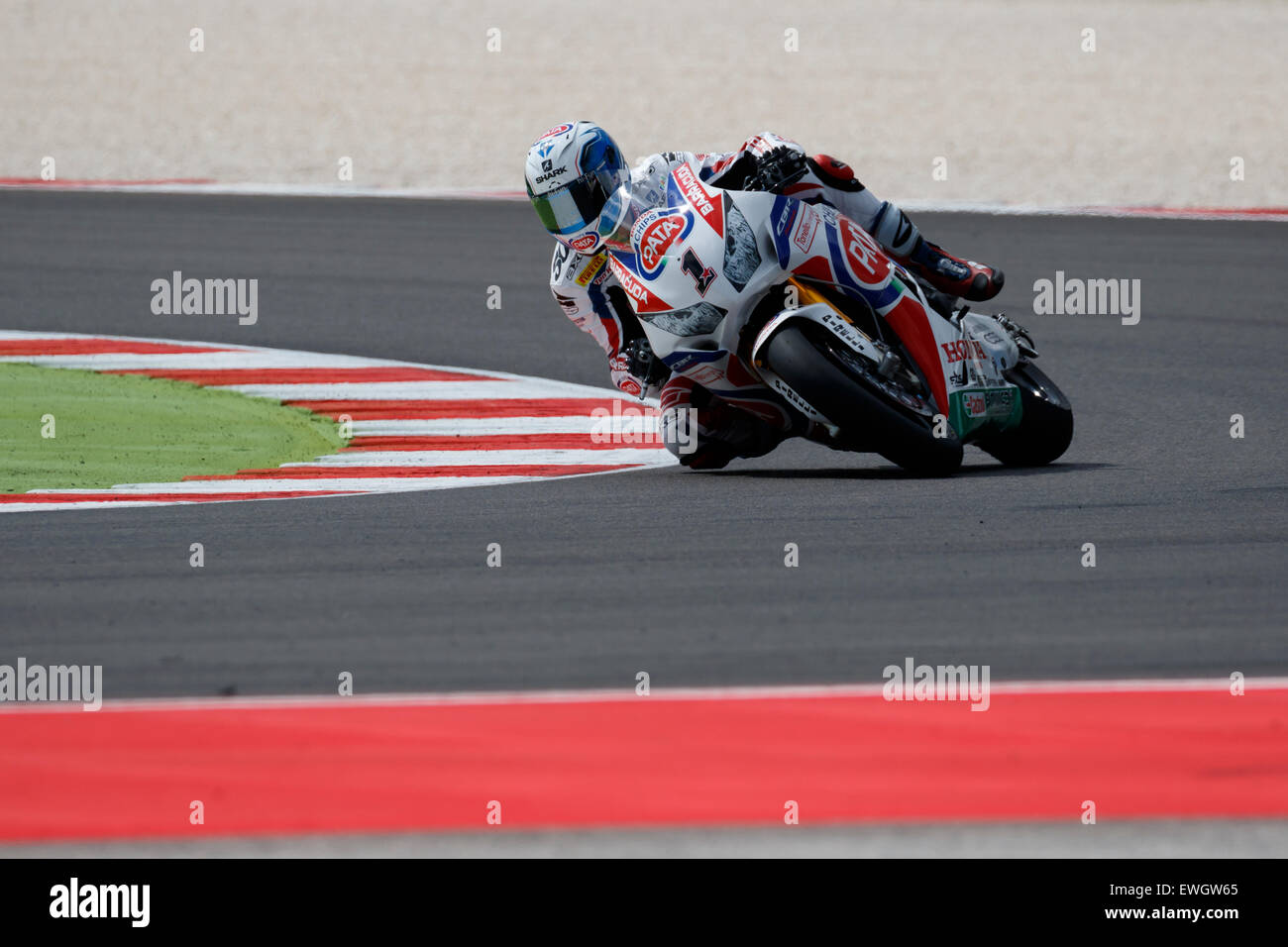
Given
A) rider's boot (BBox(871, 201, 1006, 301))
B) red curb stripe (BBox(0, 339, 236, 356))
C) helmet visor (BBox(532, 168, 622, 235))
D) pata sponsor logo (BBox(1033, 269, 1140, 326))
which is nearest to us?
helmet visor (BBox(532, 168, 622, 235))

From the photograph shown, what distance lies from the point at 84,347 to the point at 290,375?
56.2 inches

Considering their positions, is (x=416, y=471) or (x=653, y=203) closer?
(x=653, y=203)

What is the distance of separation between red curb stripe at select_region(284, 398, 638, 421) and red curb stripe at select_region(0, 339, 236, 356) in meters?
1.75

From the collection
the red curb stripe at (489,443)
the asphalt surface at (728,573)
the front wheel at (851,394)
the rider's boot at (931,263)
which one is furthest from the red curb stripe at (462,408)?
the front wheel at (851,394)

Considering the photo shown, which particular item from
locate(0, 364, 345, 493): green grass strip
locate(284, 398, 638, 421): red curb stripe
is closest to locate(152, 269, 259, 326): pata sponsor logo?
locate(0, 364, 345, 493): green grass strip

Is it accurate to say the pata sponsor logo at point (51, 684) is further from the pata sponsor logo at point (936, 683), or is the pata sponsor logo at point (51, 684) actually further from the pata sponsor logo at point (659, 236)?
the pata sponsor logo at point (659, 236)

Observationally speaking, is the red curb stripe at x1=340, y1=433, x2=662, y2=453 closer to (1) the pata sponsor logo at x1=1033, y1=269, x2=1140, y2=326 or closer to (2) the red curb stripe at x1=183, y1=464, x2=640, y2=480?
(2) the red curb stripe at x1=183, y1=464, x2=640, y2=480

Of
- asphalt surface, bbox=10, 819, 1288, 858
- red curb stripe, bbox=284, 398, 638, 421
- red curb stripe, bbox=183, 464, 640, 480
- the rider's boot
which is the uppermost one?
the rider's boot

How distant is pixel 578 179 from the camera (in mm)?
7734

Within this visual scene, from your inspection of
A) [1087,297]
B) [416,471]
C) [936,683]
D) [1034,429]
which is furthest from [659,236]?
[1087,297]

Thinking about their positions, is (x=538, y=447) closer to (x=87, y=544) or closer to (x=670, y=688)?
(x=87, y=544)

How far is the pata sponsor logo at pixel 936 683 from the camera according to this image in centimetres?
474

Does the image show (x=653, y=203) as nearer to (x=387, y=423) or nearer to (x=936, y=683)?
(x=387, y=423)

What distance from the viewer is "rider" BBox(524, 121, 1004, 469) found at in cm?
777
